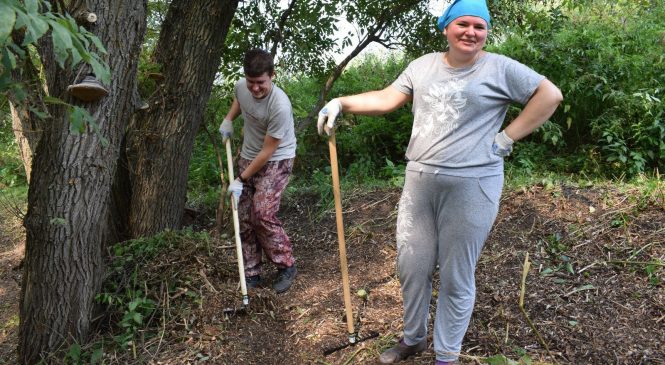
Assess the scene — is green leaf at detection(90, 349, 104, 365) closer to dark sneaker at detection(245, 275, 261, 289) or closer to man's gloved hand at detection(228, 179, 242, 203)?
dark sneaker at detection(245, 275, 261, 289)

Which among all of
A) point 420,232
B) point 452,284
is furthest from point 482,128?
point 452,284

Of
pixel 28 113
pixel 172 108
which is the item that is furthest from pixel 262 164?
pixel 28 113

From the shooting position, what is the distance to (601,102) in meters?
5.87

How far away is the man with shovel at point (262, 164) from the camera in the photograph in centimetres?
340

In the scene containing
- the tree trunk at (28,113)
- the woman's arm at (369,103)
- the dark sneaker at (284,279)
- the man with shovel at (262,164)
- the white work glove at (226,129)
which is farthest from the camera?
the white work glove at (226,129)

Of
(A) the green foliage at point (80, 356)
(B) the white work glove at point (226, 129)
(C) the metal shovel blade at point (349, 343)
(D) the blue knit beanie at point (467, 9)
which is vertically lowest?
(A) the green foliage at point (80, 356)

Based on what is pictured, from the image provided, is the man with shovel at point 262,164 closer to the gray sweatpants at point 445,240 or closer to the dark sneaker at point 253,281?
the dark sneaker at point 253,281

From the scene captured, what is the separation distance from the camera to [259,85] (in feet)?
11.0

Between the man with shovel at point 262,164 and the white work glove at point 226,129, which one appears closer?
the man with shovel at point 262,164

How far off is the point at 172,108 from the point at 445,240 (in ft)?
8.00

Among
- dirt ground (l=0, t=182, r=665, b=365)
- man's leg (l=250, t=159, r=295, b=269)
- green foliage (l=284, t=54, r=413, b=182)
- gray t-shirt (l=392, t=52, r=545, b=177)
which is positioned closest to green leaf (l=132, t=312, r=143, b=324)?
dirt ground (l=0, t=182, r=665, b=365)

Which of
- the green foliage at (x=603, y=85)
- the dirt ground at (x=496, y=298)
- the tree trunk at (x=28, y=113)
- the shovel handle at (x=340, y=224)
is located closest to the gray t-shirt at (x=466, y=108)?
the shovel handle at (x=340, y=224)

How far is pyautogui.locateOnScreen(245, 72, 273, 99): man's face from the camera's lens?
333 centimetres

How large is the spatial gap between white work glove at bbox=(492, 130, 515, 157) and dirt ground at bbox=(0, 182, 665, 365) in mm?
799
